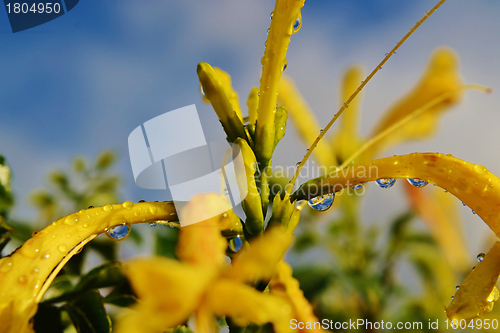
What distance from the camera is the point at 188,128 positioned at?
1243 mm

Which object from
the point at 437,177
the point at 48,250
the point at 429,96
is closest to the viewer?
the point at 48,250

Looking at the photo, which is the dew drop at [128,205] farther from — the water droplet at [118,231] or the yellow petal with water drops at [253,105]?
the yellow petal with water drops at [253,105]

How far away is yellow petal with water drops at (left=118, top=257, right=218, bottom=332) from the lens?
0.61 meters

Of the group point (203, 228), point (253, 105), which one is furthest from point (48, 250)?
point (253, 105)

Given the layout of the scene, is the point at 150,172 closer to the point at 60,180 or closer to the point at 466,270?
the point at 60,180

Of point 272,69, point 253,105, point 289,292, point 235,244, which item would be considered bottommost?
point 289,292

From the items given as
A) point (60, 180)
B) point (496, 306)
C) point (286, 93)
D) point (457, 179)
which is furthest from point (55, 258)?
point (496, 306)

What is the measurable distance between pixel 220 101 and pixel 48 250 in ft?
1.88

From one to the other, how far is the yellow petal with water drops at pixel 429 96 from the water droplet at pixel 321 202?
144 centimetres

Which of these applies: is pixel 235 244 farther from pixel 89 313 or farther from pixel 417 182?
pixel 417 182

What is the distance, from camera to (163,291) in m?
0.62

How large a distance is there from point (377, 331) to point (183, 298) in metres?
1.73

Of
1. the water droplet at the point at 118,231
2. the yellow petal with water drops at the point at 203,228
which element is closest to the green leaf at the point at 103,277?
the water droplet at the point at 118,231

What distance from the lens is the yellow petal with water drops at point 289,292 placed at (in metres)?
1.13
